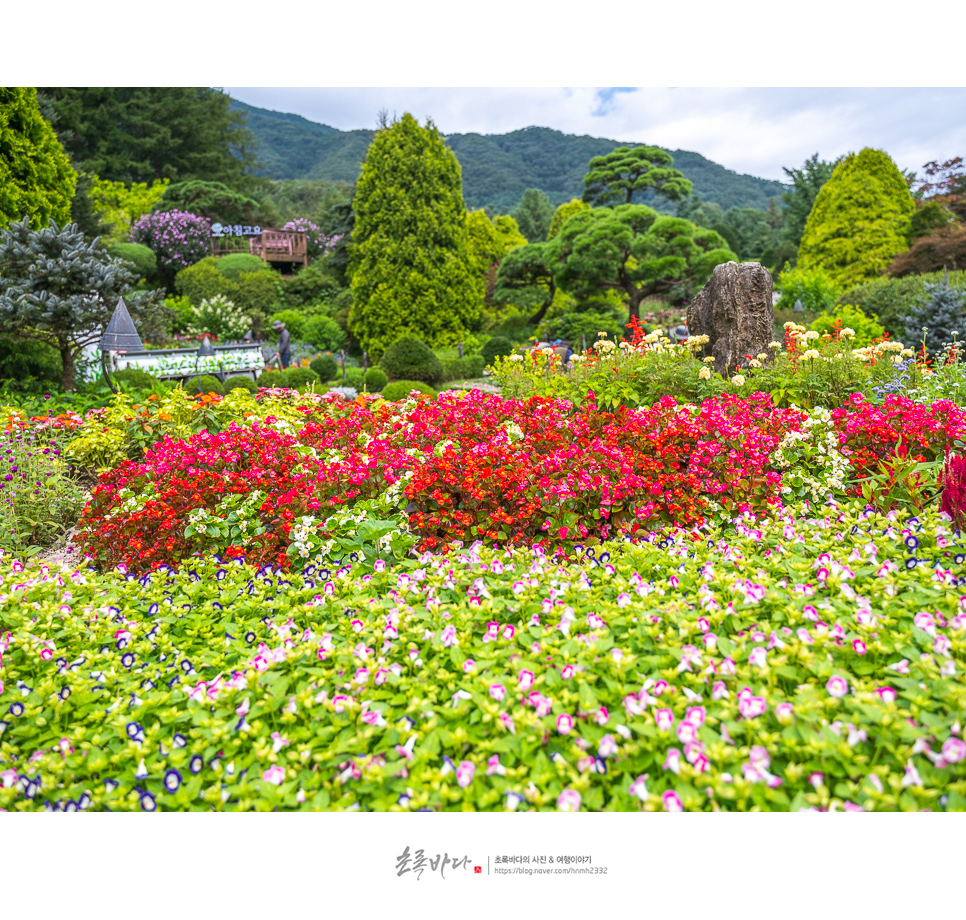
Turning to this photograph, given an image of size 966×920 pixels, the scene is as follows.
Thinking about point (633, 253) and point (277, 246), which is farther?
point (277, 246)

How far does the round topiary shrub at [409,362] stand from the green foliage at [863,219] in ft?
33.9

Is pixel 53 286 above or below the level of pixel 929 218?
below

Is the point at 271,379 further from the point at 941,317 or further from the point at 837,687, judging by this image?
the point at 941,317

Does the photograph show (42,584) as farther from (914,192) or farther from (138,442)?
(914,192)

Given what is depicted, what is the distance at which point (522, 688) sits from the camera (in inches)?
58.5

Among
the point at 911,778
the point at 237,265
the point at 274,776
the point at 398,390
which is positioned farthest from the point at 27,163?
the point at 237,265

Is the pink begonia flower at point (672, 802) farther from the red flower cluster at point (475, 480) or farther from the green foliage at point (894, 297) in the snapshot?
the green foliage at point (894, 297)

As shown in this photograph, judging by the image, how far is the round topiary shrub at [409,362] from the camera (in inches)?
372

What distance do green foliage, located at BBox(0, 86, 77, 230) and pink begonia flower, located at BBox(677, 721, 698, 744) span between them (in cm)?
746

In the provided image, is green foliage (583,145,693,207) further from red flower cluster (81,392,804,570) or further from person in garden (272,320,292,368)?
red flower cluster (81,392,804,570)

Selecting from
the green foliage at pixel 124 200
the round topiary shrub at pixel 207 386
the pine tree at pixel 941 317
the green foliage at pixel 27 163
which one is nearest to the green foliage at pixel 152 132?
the green foliage at pixel 124 200

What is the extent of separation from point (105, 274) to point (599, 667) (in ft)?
21.2

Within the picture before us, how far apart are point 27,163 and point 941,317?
1169 cm

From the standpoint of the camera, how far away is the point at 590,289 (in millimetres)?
12406
